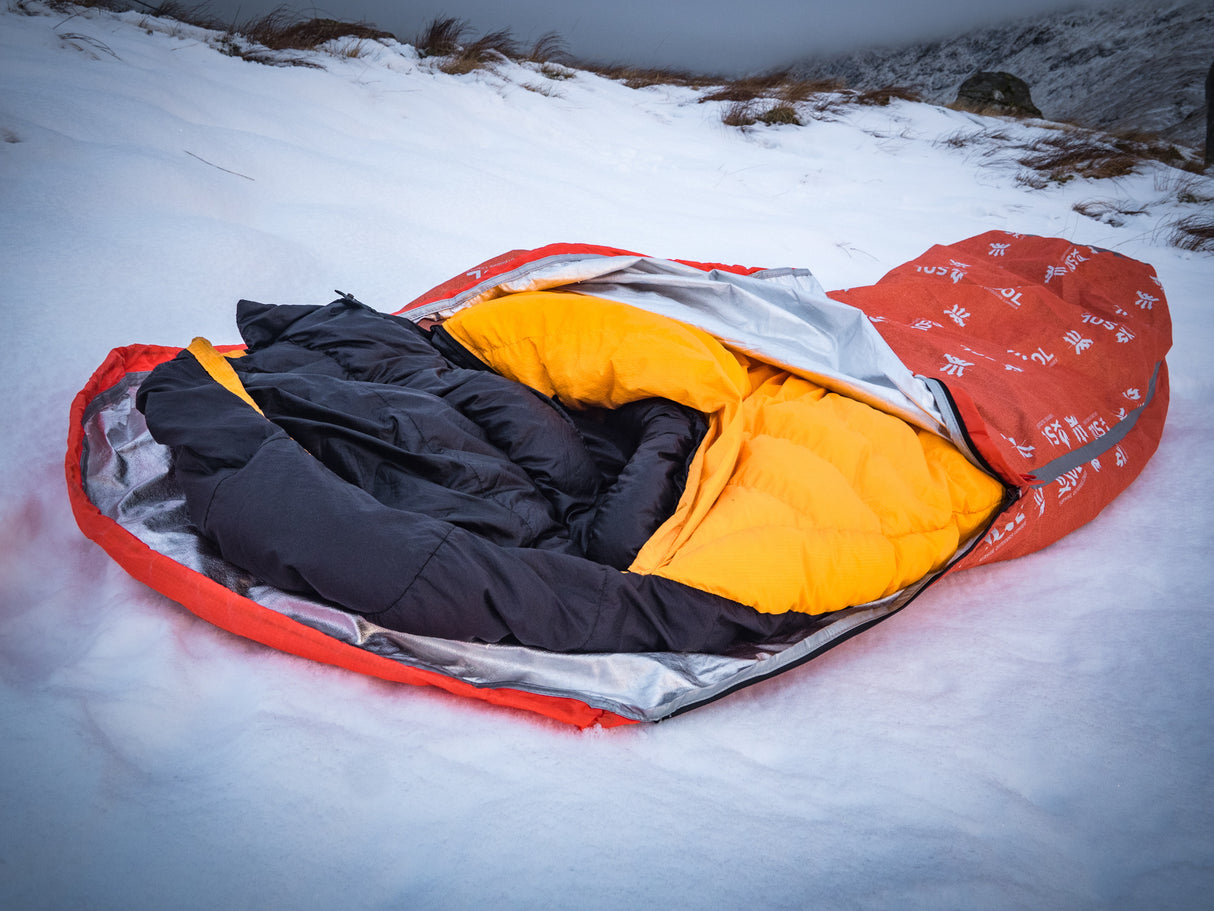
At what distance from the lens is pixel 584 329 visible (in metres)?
1.30

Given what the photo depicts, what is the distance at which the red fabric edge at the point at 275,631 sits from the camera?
2.96ft

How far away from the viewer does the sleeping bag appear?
91cm

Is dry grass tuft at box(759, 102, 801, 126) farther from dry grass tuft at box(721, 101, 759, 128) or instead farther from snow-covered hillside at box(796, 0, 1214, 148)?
snow-covered hillside at box(796, 0, 1214, 148)

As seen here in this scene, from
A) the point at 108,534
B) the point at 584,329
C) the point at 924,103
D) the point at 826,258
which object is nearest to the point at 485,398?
the point at 584,329

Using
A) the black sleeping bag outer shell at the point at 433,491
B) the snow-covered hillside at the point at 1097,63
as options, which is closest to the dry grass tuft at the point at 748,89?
the snow-covered hillside at the point at 1097,63

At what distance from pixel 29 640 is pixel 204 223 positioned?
4.91 ft

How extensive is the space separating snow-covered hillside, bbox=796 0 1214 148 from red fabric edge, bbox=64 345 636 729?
783 cm

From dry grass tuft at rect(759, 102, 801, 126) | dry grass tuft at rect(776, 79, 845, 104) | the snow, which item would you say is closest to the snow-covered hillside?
dry grass tuft at rect(776, 79, 845, 104)

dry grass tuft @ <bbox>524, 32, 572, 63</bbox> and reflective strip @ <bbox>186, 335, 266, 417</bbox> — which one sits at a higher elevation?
dry grass tuft @ <bbox>524, 32, 572, 63</bbox>

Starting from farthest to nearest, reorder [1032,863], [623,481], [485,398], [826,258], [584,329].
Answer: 1. [826,258]
2. [584,329]
3. [485,398]
4. [623,481]
5. [1032,863]

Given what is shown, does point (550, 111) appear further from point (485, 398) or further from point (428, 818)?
point (428, 818)

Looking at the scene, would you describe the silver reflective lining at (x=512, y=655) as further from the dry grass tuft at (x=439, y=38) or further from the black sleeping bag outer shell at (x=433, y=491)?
the dry grass tuft at (x=439, y=38)

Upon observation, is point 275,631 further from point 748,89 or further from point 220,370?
point 748,89

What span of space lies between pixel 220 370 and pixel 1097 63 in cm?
1244
